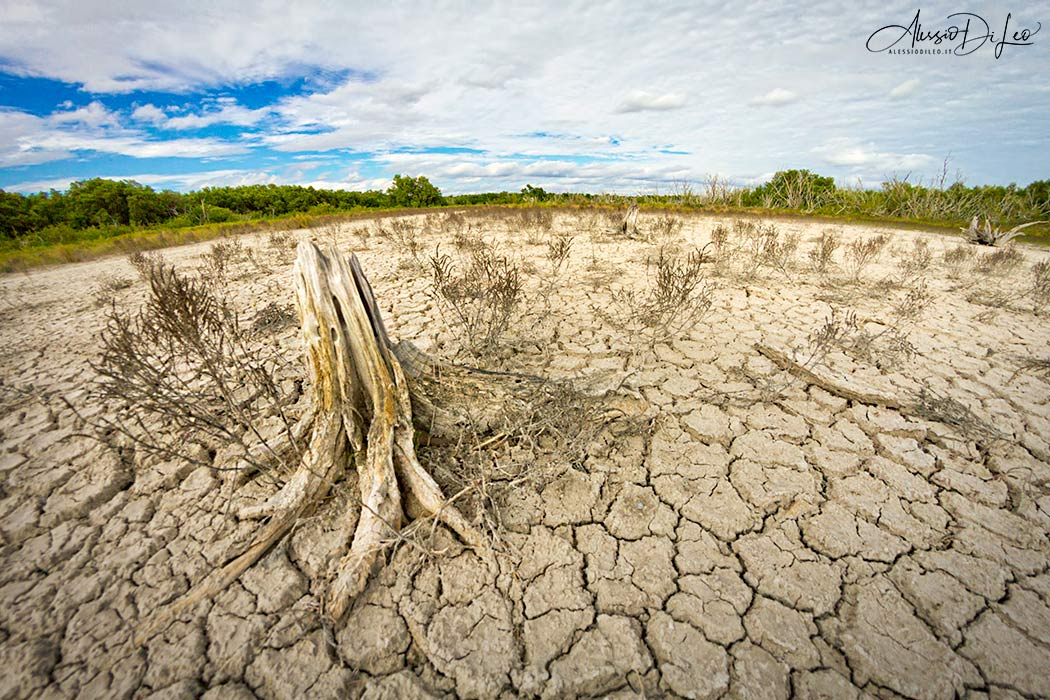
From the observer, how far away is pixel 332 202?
26.2 metres

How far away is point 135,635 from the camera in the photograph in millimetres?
1591

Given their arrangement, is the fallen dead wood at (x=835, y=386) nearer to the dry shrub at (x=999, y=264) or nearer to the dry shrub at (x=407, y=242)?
the dry shrub at (x=407, y=242)

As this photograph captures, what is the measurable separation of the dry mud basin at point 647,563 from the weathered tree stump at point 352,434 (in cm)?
10

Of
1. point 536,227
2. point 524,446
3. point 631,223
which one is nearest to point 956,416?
point 524,446

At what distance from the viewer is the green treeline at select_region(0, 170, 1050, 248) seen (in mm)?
14523

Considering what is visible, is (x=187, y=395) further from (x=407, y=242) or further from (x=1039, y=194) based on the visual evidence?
(x=1039, y=194)

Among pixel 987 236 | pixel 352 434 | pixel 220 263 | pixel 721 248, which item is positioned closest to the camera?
pixel 352 434

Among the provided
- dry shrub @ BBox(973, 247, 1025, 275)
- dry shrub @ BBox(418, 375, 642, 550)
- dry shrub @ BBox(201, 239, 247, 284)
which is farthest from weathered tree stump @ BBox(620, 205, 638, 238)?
dry shrub @ BBox(201, 239, 247, 284)

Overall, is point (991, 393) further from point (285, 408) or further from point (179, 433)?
point (179, 433)

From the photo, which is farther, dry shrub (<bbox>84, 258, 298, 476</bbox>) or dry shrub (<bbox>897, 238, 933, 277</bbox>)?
dry shrub (<bbox>897, 238, 933, 277</bbox>)

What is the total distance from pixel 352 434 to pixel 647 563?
1.61m

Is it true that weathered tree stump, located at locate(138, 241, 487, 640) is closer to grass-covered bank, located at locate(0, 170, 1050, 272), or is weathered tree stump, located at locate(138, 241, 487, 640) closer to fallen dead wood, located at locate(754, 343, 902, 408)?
fallen dead wood, located at locate(754, 343, 902, 408)

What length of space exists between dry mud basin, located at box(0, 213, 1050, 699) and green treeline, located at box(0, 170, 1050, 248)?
12187 mm

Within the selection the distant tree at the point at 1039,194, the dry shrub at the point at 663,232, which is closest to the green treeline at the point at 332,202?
the distant tree at the point at 1039,194
